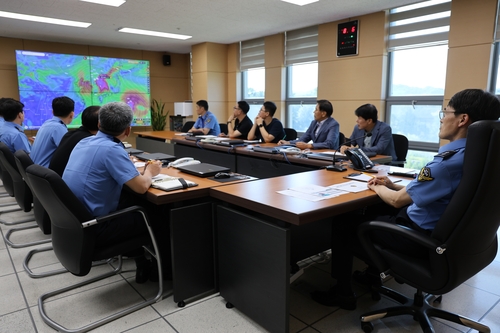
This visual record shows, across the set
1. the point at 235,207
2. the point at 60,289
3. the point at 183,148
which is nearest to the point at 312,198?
the point at 235,207

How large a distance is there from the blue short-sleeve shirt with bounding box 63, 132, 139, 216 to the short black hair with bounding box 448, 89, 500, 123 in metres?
1.70

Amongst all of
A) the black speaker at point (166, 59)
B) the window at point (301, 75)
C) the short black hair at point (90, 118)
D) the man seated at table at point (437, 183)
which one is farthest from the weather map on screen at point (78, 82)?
the man seated at table at point (437, 183)

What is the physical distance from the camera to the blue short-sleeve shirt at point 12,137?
3.74m

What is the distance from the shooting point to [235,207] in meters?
2.01

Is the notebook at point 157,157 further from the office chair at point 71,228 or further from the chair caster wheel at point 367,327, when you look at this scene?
the chair caster wheel at point 367,327

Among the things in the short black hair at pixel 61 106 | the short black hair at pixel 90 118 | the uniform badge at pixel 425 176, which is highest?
the short black hair at pixel 61 106

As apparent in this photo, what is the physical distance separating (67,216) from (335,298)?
5.15 feet

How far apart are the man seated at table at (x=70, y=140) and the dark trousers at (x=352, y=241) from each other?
1.86 m

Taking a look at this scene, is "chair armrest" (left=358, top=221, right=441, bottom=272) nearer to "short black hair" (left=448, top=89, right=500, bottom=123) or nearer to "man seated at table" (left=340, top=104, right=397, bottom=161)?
"short black hair" (left=448, top=89, right=500, bottom=123)

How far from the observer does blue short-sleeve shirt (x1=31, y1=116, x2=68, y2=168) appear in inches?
123

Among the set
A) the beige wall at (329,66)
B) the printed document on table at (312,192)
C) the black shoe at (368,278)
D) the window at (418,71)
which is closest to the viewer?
the printed document on table at (312,192)

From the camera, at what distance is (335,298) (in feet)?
6.84

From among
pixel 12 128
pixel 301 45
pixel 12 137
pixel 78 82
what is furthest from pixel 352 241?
pixel 78 82

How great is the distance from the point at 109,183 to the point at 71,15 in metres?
4.34
